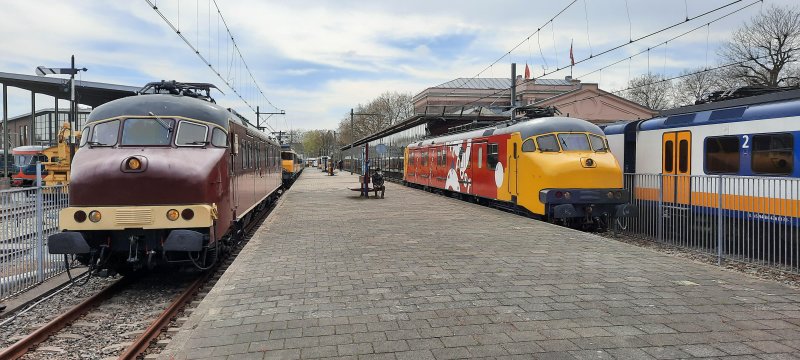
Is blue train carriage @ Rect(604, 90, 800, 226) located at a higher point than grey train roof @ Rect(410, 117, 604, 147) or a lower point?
lower

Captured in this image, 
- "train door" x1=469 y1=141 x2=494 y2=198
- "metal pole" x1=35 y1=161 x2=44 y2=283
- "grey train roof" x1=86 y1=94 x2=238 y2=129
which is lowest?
"metal pole" x1=35 y1=161 x2=44 y2=283

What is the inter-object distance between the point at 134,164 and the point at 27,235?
85.2 inches

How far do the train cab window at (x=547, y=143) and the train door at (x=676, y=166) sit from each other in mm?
2473

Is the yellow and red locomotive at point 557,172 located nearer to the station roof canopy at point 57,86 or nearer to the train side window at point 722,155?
the train side window at point 722,155

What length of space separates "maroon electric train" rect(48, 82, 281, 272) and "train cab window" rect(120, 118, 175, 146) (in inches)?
0.5

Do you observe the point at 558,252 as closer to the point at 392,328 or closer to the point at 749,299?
the point at 749,299

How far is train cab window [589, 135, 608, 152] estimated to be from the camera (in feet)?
41.8

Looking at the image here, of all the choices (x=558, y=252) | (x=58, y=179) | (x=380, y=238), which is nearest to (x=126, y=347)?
(x=380, y=238)

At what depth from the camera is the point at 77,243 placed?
6.45 metres

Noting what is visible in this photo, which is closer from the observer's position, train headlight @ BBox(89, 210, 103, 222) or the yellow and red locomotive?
train headlight @ BBox(89, 210, 103, 222)

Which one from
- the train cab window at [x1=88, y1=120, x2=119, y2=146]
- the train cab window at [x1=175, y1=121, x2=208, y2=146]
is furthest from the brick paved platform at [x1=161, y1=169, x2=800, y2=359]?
the train cab window at [x1=88, y1=120, x2=119, y2=146]

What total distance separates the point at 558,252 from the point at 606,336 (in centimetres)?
398

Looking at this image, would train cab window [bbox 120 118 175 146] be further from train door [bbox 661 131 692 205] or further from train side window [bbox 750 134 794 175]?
train side window [bbox 750 134 794 175]

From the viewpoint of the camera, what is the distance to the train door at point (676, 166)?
11.4 m
